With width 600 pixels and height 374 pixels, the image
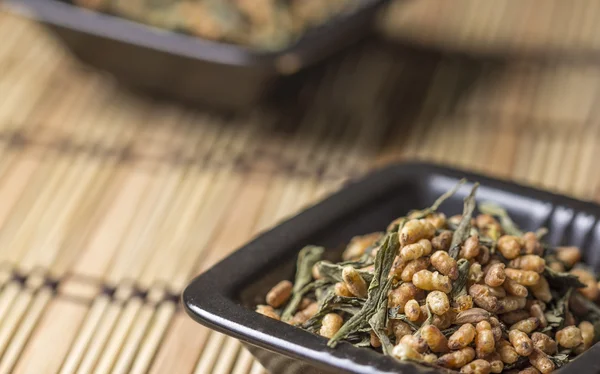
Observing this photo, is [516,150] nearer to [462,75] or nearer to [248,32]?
[462,75]

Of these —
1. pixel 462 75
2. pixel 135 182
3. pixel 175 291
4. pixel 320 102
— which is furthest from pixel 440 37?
pixel 175 291

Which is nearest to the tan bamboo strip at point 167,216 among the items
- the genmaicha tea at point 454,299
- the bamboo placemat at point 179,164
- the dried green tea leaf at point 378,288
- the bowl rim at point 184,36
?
the bamboo placemat at point 179,164

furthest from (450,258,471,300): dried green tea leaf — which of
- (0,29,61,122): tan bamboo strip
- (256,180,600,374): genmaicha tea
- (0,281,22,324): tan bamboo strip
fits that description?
(0,29,61,122): tan bamboo strip

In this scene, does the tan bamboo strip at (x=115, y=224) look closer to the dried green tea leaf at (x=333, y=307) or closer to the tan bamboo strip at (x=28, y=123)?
the tan bamboo strip at (x=28, y=123)

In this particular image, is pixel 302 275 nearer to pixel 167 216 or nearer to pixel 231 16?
pixel 167 216

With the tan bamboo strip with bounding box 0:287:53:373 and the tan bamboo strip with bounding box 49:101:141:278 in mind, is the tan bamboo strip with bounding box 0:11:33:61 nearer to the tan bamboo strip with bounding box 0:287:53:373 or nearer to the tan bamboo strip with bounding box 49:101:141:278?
the tan bamboo strip with bounding box 49:101:141:278

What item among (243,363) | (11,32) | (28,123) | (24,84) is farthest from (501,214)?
(11,32)
